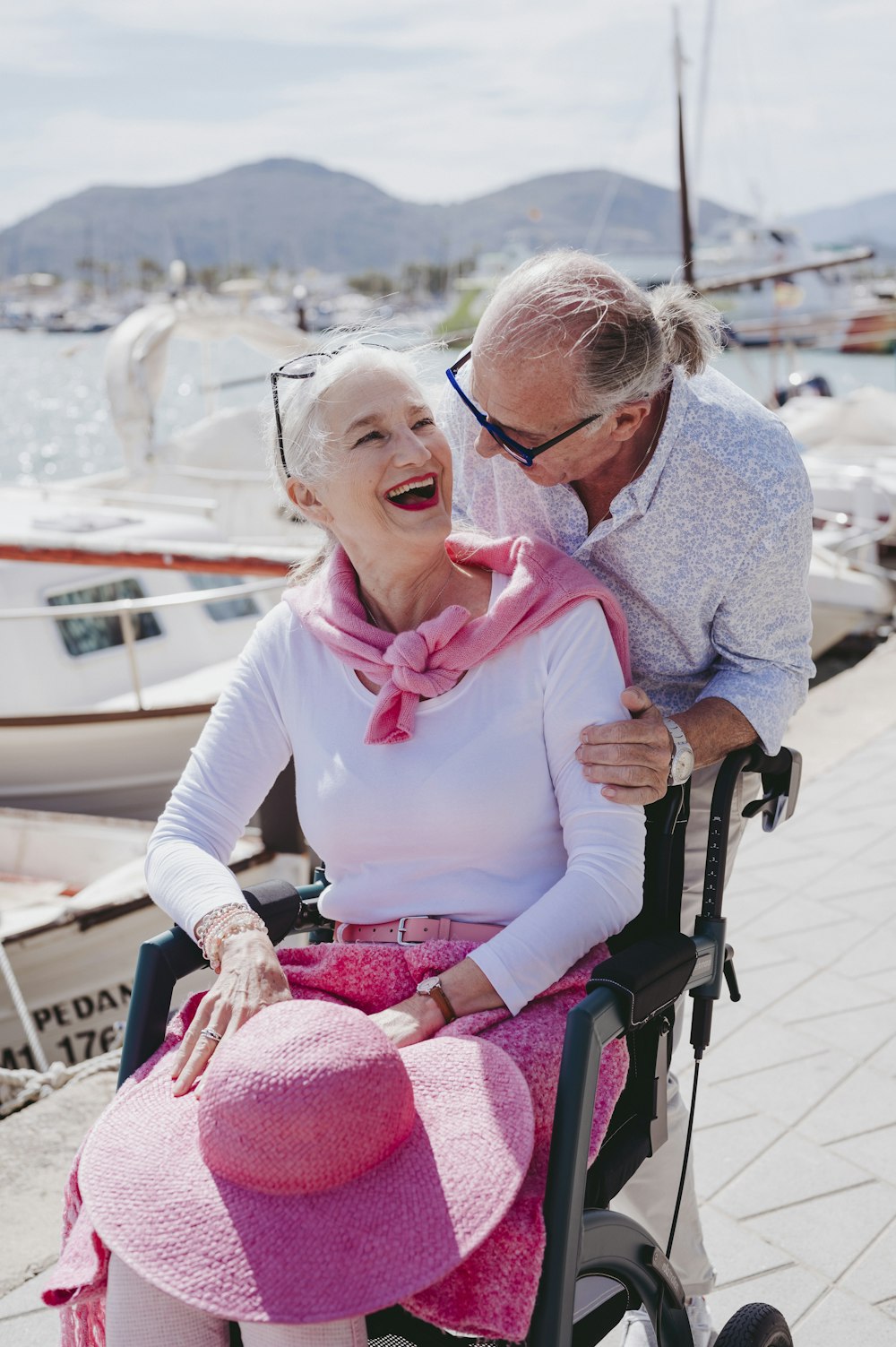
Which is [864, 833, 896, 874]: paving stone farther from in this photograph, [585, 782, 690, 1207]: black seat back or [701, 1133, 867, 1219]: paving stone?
[585, 782, 690, 1207]: black seat back

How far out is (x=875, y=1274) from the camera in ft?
6.63

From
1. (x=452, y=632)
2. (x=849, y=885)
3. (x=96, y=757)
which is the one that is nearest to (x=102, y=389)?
(x=96, y=757)

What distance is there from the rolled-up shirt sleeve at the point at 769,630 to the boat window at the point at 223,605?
5819 mm

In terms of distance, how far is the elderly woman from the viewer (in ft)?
4.80

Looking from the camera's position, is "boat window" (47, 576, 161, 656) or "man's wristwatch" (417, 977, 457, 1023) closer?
"man's wristwatch" (417, 977, 457, 1023)

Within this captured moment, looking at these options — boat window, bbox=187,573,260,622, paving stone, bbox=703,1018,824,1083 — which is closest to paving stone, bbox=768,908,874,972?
paving stone, bbox=703,1018,824,1083

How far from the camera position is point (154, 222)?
144625mm

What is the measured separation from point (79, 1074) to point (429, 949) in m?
1.62

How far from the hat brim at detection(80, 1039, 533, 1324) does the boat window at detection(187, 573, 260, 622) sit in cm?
626

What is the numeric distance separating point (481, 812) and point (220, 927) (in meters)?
0.39

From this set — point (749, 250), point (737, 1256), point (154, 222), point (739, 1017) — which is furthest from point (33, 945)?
point (154, 222)

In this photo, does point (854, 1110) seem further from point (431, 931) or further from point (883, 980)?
point (431, 931)

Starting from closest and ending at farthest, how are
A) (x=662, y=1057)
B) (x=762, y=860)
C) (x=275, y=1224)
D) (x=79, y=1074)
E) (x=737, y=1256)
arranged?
(x=275, y=1224) < (x=662, y=1057) < (x=737, y=1256) < (x=79, y=1074) < (x=762, y=860)

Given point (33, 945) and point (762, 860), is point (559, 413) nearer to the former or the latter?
point (762, 860)
